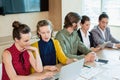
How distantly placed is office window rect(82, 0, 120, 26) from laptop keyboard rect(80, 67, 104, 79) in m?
2.99

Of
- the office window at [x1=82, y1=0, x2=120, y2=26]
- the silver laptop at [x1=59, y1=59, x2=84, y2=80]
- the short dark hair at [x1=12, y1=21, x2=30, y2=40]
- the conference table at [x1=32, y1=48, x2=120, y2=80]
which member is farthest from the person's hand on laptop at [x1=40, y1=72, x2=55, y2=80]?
the office window at [x1=82, y1=0, x2=120, y2=26]

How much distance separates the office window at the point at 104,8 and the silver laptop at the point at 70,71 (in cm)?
328

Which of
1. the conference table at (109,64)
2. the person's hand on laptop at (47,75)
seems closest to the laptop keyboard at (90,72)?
the conference table at (109,64)

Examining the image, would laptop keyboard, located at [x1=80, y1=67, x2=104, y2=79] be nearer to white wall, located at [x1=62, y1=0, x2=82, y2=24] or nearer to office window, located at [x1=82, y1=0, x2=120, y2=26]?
white wall, located at [x1=62, y1=0, x2=82, y2=24]

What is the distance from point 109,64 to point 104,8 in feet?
9.67

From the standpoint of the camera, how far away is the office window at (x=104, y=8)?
4504 millimetres

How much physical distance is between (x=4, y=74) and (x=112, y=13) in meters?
3.50

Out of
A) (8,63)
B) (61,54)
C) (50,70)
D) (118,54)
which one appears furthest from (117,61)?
(8,63)

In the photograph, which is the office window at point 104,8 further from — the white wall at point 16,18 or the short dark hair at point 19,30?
the short dark hair at point 19,30

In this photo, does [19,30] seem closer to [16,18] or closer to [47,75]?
[47,75]

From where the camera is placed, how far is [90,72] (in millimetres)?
1679

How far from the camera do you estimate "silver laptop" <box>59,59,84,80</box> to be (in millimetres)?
1350

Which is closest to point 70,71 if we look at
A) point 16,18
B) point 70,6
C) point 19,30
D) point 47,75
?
point 47,75

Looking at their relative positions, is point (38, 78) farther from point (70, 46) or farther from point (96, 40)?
point (96, 40)
